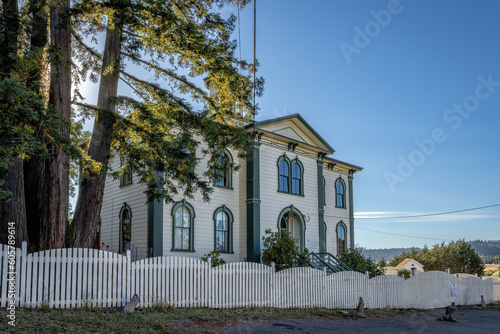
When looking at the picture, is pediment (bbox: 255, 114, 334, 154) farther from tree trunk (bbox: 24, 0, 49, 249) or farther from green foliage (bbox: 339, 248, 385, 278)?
tree trunk (bbox: 24, 0, 49, 249)

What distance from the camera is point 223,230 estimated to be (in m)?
21.7

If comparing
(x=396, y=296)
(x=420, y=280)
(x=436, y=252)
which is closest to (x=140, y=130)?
(x=396, y=296)

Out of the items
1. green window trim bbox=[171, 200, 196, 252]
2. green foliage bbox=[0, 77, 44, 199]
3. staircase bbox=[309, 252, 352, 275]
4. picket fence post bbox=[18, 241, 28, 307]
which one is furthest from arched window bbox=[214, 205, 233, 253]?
green foliage bbox=[0, 77, 44, 199]

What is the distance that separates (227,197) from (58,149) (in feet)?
34.5

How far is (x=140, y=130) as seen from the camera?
45.5 ft

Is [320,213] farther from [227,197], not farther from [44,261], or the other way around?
[44,261]

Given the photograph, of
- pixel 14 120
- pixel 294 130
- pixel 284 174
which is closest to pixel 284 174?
pixel 284 174

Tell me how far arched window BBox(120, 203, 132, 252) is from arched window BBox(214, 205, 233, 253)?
3.92 metres

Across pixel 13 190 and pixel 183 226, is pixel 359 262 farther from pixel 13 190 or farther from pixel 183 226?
pixel 13 190

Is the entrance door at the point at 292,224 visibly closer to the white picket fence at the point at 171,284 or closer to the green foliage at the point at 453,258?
the white picket fence at the point at 171,284

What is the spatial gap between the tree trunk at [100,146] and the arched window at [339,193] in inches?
697

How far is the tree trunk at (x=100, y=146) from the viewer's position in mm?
13656

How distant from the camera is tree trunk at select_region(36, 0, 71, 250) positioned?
12.4 m

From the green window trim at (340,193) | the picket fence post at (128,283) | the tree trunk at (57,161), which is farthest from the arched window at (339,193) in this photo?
A: the tree trunk at (57,161)
